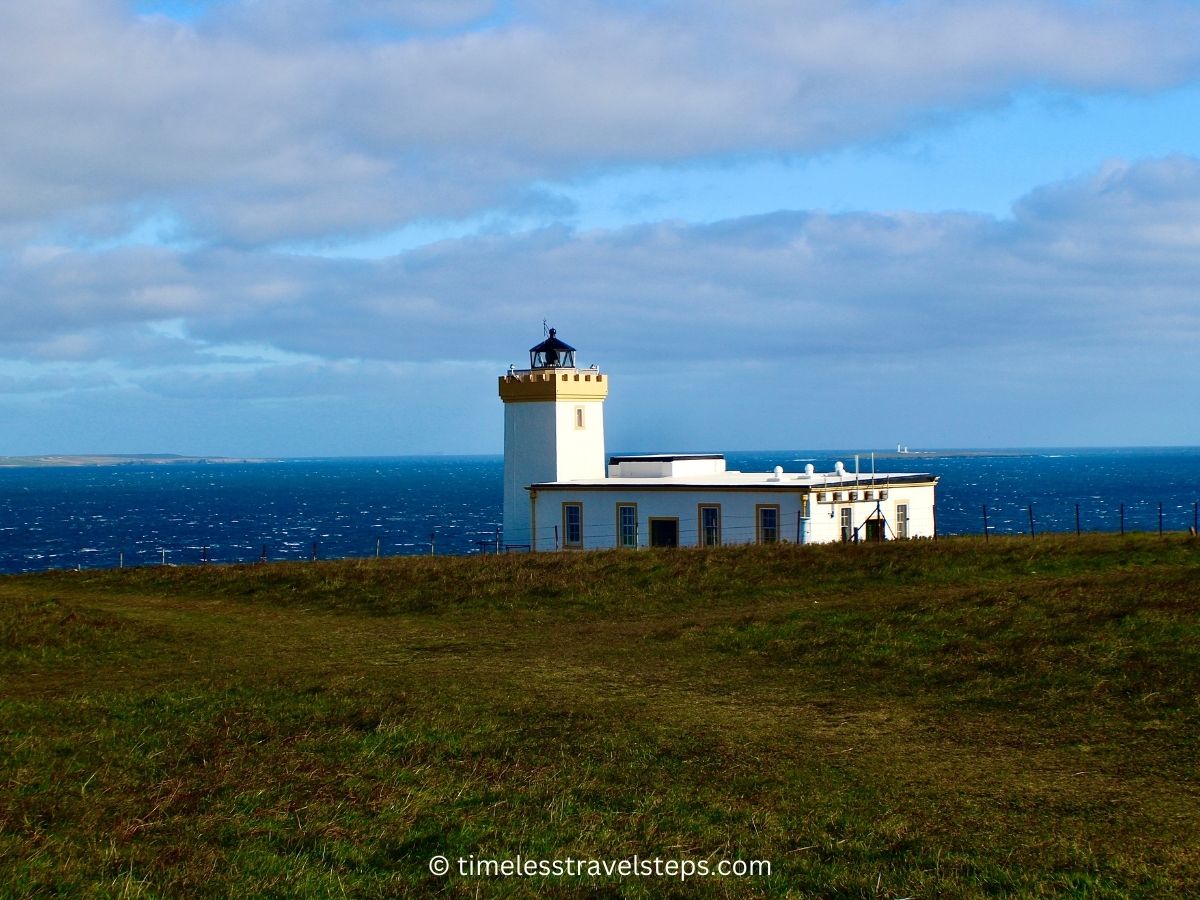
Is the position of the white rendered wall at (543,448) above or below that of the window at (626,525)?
above

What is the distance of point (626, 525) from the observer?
36844 millimetres

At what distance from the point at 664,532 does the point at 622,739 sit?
23159 millimetres

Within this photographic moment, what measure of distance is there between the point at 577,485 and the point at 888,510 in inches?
375

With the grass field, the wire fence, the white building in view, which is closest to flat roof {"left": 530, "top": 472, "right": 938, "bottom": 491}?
the white building

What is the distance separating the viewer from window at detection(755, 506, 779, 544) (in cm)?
3469

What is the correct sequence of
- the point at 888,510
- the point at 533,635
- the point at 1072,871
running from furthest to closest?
the point at 888,510 → the point at 533,635 → the point at 1072,871

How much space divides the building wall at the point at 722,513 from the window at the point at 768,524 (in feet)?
0.39

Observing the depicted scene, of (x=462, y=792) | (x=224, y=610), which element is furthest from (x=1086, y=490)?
(x=462, y=792)

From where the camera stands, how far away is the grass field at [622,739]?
9.38 meters

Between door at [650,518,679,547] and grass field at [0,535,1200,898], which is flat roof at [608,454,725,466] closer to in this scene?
door at [650,518,679,547]

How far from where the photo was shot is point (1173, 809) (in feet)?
34.3

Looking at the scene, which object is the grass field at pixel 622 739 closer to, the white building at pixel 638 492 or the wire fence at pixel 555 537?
the white building at pixel 638 492

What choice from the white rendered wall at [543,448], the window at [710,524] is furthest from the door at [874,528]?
the white rendered wall at [543,448]

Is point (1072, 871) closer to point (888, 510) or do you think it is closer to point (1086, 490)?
point (888, 510)
